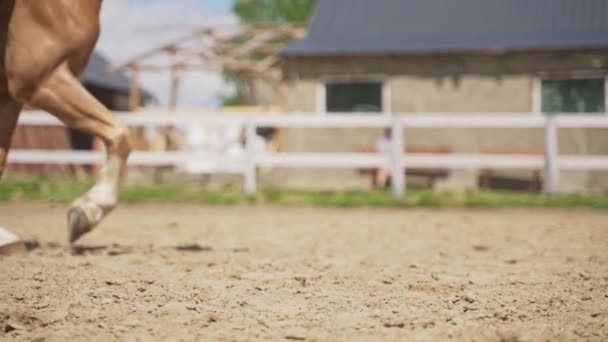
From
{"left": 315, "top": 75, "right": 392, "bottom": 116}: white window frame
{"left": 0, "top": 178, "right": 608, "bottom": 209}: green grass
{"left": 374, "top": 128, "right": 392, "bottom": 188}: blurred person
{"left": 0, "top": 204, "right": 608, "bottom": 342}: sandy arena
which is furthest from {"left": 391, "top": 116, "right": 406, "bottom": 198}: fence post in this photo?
{"left": 315, "top": 75, "right": 392, "bottom": 116}: white window frame

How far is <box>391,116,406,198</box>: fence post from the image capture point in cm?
971

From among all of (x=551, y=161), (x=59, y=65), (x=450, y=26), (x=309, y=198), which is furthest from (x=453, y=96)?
(x=59, y=65)

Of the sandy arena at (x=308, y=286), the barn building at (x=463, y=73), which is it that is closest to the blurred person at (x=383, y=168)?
the barn building at (x=463, y=73)

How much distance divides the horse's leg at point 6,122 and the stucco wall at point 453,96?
403 inches

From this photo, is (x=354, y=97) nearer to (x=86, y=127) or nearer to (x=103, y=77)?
(x=86, y=127)

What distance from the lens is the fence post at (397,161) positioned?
9711mm

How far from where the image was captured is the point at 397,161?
998cm

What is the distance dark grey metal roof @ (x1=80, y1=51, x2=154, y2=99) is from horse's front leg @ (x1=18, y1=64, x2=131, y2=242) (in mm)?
17905

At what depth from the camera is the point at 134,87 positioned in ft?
61.2

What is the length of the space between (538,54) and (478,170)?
2616 millimetres

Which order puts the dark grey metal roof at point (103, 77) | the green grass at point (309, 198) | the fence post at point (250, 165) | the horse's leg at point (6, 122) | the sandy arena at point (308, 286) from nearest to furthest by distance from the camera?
the sandy arena at point (308, 286)
the horse's leg at point (6, 122)
the green grass at point (309, 198)
the fence post at point (250, 165)
the dark grey metal roof at point (103, 77)

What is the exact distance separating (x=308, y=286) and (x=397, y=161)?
7099mm

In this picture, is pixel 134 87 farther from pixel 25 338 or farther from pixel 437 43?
pixel 25 338

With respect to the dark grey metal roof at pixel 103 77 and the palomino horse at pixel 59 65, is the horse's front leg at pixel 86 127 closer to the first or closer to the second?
the palomino horse at pixel 59 65
